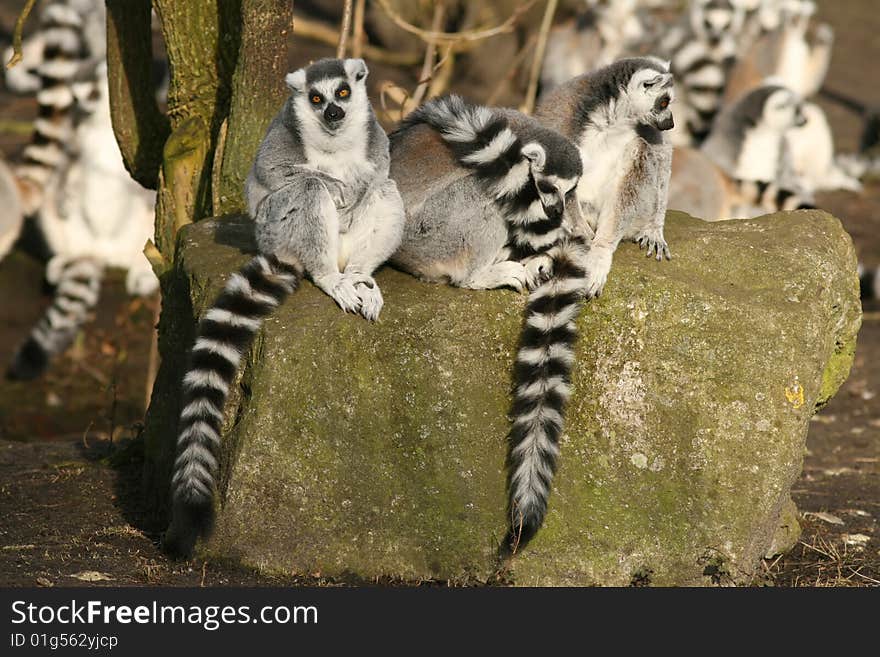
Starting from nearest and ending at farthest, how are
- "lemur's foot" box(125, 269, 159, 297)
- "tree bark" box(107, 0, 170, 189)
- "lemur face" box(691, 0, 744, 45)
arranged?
"tree bark" box(107, 0, 170, 189) < "lemur's foot" box(125, 269, 159, 297) < "lemur face" box(691, 0, 744, 45)

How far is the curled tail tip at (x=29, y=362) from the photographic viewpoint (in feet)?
31.7

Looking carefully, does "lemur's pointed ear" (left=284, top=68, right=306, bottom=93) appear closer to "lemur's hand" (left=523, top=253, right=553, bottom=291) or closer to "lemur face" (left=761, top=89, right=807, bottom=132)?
"lemur's hand" (left=523, top=253, right=553, bottom=291)

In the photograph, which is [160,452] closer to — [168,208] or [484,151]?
[168,208]

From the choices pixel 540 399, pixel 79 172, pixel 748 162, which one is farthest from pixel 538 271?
pixel 79 172

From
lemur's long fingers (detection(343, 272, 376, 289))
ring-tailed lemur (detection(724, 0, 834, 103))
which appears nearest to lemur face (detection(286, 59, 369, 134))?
lemur's long fingers (detection(343, 272, 376, 289))

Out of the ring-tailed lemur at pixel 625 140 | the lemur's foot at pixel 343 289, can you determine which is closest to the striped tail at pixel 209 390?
the lemur's foot at pixel 343 289

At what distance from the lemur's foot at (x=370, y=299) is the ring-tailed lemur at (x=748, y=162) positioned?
5937 mm

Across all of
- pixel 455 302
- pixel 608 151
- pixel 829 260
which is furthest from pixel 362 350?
pixel 829 260

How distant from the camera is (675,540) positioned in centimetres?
439

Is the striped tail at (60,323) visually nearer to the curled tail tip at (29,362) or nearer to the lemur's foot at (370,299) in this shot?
the curled tail tip at (29,362)

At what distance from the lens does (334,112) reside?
14.9ft

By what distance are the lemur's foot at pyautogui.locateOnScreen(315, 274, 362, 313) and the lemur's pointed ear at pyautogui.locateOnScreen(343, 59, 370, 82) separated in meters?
0.86

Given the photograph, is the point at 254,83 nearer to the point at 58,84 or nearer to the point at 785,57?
the point at 58,84

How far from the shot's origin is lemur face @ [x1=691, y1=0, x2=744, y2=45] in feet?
45.0
